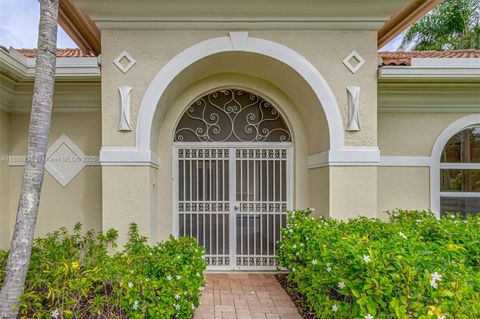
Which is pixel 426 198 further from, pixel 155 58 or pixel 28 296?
pixel 28 296

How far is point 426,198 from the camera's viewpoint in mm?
6957

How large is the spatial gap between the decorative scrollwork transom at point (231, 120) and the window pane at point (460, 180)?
3613 millimetres

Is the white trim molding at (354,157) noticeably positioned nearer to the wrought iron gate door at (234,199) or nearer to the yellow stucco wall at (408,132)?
the yellow stucco wall at (408,132)

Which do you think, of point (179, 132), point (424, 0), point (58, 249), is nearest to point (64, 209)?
point (58, 249)

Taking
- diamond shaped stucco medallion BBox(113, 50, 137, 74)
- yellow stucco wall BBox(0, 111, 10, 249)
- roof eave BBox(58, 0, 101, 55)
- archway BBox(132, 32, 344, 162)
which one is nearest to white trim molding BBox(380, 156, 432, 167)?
archway BBox(132, 32, 344, 162)

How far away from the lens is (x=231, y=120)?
23.6 ft

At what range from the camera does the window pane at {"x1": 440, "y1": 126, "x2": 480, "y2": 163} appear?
705 cm

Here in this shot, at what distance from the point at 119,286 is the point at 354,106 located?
493 centimetres

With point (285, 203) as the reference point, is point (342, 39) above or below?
above

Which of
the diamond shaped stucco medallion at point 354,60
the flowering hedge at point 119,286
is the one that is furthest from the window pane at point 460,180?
the flowering hedge at point 119,286

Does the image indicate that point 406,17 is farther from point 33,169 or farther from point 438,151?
point 33,169

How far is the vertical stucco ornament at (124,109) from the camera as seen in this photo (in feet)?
19.0

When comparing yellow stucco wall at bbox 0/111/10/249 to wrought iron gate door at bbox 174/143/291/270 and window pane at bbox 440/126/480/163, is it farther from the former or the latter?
window pane at bbox 440/126/480/163

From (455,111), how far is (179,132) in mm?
6118
